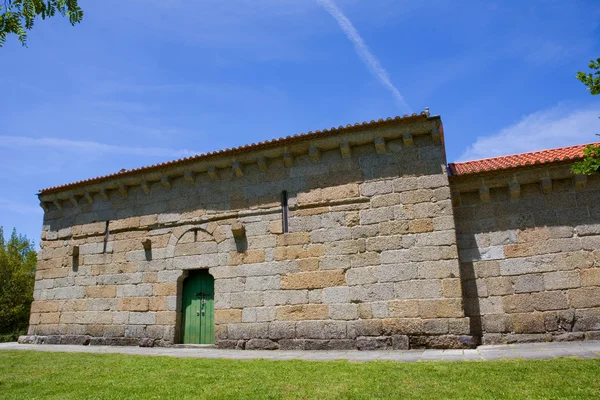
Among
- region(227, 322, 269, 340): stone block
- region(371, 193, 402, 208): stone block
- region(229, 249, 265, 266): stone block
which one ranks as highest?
region(371, 193, 402, 208): stone block

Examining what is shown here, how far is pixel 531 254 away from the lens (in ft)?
26.2

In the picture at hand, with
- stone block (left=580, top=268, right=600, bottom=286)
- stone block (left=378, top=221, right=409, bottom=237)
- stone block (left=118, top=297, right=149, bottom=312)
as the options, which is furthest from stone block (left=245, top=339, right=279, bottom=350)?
stone block (left=580, top=268, right=600, bottom=286)

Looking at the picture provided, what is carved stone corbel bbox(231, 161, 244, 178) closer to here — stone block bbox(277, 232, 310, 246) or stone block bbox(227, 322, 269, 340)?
stone block bbox(277, 232, 310, 246)

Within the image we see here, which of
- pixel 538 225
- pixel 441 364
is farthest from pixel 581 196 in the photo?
pixel 441 364

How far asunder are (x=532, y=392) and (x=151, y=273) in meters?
Result: 8.42

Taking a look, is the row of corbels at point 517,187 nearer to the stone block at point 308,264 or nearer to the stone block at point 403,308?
the stone block at point 403,308

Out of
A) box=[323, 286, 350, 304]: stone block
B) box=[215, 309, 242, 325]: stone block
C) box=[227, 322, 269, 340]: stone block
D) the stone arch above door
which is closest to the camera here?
box=[323, 286, 350, 304]: stone block

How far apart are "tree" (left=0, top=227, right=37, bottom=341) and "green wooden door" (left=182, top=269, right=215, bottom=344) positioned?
1528 centimetres

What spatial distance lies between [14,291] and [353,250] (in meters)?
21.7

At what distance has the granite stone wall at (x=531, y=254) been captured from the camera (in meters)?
7.62

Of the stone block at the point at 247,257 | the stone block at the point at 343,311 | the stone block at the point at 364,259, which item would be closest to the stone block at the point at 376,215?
the stone block at the point at 364,259

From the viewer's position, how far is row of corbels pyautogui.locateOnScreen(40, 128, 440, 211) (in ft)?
28.1

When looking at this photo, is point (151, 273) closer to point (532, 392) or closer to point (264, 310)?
point (264, 310)

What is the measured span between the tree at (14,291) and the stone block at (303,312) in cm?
1765
